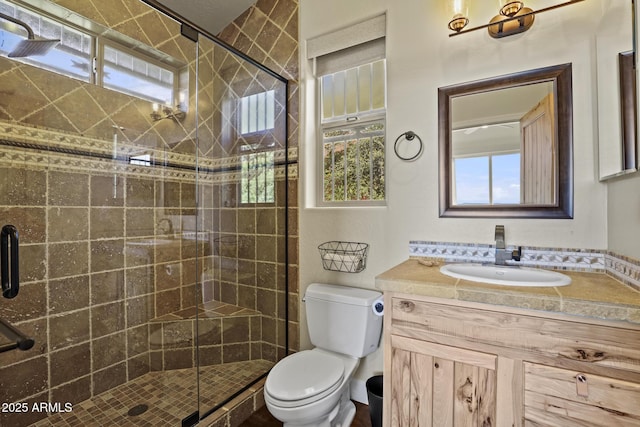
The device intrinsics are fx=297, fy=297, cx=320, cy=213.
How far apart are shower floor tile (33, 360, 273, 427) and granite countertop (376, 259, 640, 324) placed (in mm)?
1347

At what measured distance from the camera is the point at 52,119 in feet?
5.74

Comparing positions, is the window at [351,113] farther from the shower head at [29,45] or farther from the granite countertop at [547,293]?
the shower head at [29,45]

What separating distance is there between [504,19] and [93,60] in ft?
8.01

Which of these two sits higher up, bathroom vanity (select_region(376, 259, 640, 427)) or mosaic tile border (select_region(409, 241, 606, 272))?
mosaic tile border (select_region(409, 241, 606, 272))

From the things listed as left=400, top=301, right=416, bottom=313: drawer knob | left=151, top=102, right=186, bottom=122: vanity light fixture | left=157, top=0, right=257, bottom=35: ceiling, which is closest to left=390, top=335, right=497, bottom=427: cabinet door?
left=400, top=301, right=416, bottom=313: drawer knob

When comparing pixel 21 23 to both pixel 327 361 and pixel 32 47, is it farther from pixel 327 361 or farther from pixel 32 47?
pixel 327 361

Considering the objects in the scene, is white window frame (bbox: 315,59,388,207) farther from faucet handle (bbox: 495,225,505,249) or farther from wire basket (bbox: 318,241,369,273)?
faucet handle (bbox: 495,225,505,249)

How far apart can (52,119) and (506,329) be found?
8.27ft

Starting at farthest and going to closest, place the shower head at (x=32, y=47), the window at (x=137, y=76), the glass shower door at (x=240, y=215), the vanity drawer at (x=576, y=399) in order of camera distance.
→ 1. the glass shower door at (x=240, y=215)
2. the window at (x=137, y=76)
3. the shower head at (x=32, y=47)
4. the vanity drawer at (x=576, y=399)

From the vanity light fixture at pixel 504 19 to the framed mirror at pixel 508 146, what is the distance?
0.22 meters

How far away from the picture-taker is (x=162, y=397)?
1.85 m

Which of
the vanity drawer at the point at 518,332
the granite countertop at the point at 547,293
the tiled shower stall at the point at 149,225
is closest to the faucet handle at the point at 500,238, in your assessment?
→ the granite countertop at the point at 547,293

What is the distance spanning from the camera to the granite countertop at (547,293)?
0.89m

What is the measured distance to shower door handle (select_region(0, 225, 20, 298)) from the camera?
134cm
